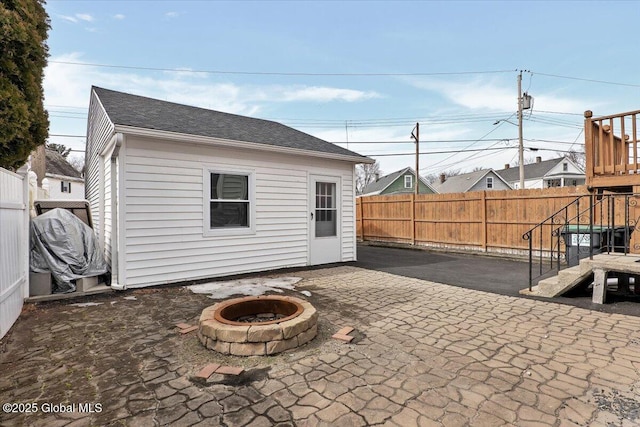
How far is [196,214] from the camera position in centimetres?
585

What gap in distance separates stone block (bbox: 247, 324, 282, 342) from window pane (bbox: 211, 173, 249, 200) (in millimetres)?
3863

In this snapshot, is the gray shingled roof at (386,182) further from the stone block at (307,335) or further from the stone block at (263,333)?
the stone block at (263,333)

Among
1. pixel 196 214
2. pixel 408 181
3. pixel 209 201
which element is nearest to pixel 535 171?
pixel 408 181

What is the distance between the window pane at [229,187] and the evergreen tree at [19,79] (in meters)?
2.69

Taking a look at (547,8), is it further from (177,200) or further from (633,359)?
(177,200)

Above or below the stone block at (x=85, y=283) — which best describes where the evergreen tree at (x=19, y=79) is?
above

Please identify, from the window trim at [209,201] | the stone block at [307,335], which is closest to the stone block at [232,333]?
the stone block at [307,335]

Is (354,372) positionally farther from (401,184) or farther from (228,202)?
(401,184)

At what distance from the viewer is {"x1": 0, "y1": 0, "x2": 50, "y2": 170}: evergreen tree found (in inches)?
154

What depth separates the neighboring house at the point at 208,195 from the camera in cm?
525

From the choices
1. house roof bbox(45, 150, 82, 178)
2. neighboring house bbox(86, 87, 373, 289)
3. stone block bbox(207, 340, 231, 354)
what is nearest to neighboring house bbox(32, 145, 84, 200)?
house roof bbox(45, 150, 82, 178)

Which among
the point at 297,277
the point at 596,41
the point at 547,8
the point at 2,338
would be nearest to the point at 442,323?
the point at 297,277

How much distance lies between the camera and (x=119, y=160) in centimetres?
511

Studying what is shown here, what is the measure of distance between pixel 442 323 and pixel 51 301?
5501 mm
